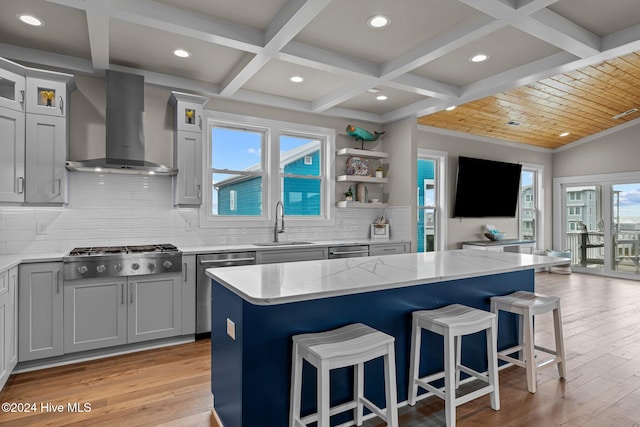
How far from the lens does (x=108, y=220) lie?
12.8 ft

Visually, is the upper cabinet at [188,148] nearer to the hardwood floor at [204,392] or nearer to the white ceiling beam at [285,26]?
the white ceiling beam at [285,26]

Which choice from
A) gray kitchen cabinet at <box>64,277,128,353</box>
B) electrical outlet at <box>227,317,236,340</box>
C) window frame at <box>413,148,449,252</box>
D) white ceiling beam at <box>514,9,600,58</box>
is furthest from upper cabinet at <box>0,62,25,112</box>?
window frame at <box>413,148,449,252</box>

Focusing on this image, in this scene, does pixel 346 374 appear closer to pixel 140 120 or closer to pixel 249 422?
pixel 249 422

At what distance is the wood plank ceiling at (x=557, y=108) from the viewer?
4.75 metres

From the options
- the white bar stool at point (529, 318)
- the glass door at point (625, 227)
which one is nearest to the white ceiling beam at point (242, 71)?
the white bar stool at point (529, 318)

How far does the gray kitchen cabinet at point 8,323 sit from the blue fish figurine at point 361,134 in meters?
3.95

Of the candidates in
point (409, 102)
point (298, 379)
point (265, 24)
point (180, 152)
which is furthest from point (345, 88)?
point (298, 379)

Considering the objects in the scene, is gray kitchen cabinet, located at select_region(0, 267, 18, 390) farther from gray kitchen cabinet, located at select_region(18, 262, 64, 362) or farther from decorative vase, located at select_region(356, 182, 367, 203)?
decorative vase, located at select_region(356, 182, 367, 203)

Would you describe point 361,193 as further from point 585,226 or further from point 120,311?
point 585,226

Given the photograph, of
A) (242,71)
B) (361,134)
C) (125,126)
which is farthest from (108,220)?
(361,134)

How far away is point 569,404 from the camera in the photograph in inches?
98.9

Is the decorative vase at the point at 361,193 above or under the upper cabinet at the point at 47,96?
under

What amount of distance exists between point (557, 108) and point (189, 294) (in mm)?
5992

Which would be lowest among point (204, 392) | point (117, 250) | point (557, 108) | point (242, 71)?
point (204, 392)
